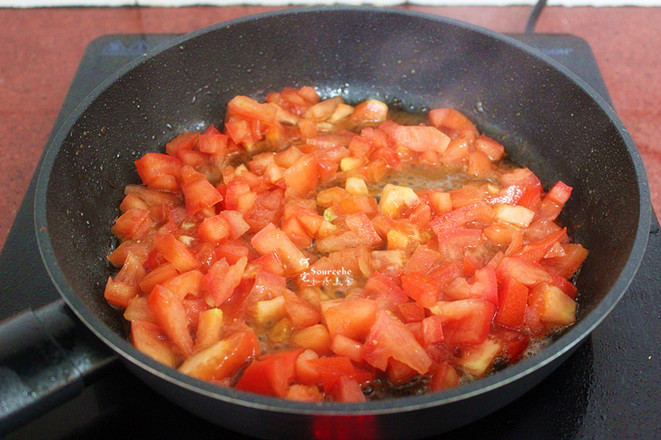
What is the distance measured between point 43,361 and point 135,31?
2.39 meters

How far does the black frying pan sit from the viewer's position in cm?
103

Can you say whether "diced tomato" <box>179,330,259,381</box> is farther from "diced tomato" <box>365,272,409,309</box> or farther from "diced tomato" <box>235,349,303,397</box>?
"diced tomato" <box>365,272,409,309</box>

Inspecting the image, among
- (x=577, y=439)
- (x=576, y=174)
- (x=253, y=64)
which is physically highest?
(x=253, y=64)

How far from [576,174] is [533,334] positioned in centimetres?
60

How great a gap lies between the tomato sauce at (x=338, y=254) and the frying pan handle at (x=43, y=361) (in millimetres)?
174

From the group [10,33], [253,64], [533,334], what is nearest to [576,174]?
[533,334]

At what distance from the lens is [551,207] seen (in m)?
1.74

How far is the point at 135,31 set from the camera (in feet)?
9.92

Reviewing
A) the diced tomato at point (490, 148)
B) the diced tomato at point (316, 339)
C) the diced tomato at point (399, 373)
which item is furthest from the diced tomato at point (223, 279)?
the diced tomato at point (490, 148)

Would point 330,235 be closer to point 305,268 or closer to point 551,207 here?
point 305,268

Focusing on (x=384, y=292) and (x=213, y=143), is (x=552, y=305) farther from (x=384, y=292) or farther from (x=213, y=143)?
(x=213, y=143)

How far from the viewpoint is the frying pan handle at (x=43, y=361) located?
1031 millimetres

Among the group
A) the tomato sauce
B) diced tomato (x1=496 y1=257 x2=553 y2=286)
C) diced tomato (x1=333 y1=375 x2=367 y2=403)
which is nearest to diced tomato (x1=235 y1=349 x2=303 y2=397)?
the tomato sauce

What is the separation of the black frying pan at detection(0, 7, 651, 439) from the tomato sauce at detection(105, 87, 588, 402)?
77 mm
